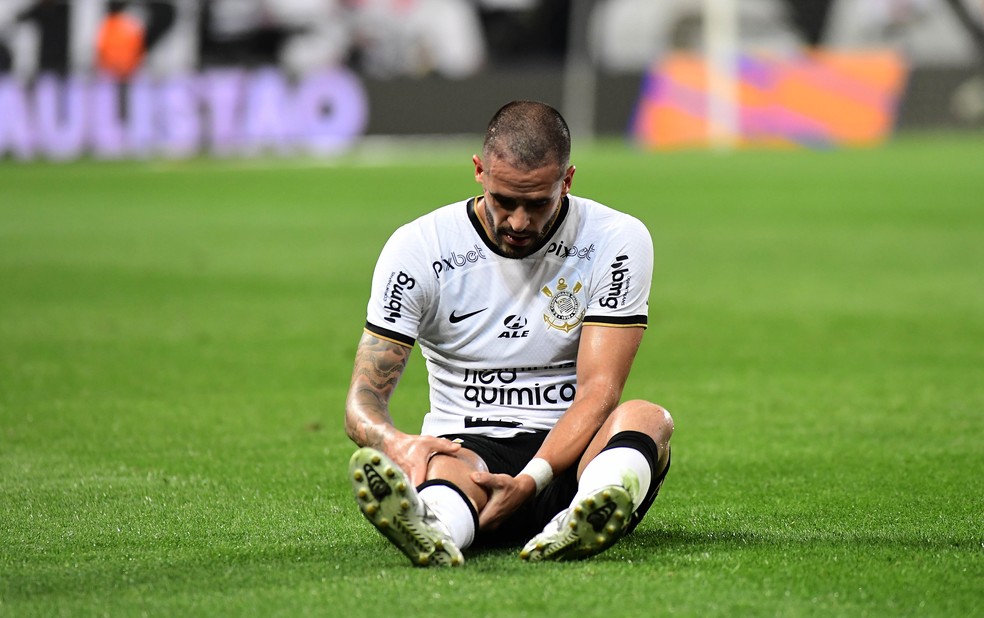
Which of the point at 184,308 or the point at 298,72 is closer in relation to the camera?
the point at 184,308

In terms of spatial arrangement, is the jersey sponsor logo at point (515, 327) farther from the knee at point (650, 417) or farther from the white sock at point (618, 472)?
the white sock at point (618, 472)

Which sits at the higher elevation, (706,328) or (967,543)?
(967,543)

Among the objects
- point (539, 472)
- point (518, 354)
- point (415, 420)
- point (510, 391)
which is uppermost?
point (518, 354)

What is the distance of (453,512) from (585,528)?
0.42 metres

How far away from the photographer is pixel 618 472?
460 centimetres

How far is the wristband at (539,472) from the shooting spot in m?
4.73

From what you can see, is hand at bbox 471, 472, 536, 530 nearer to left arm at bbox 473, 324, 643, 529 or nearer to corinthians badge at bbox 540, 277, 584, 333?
left arm at bbox 473, 324, 643, 529

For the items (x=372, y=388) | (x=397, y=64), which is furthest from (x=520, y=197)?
(x=397, y=64)

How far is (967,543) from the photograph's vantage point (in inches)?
195

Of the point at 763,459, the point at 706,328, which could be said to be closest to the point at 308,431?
the point at 763,459

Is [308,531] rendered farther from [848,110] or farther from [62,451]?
[848,110]

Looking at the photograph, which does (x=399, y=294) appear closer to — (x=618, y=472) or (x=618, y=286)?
(x=618, y=286)

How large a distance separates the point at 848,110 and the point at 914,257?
16.9m

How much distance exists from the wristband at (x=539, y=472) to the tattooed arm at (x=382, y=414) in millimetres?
259
